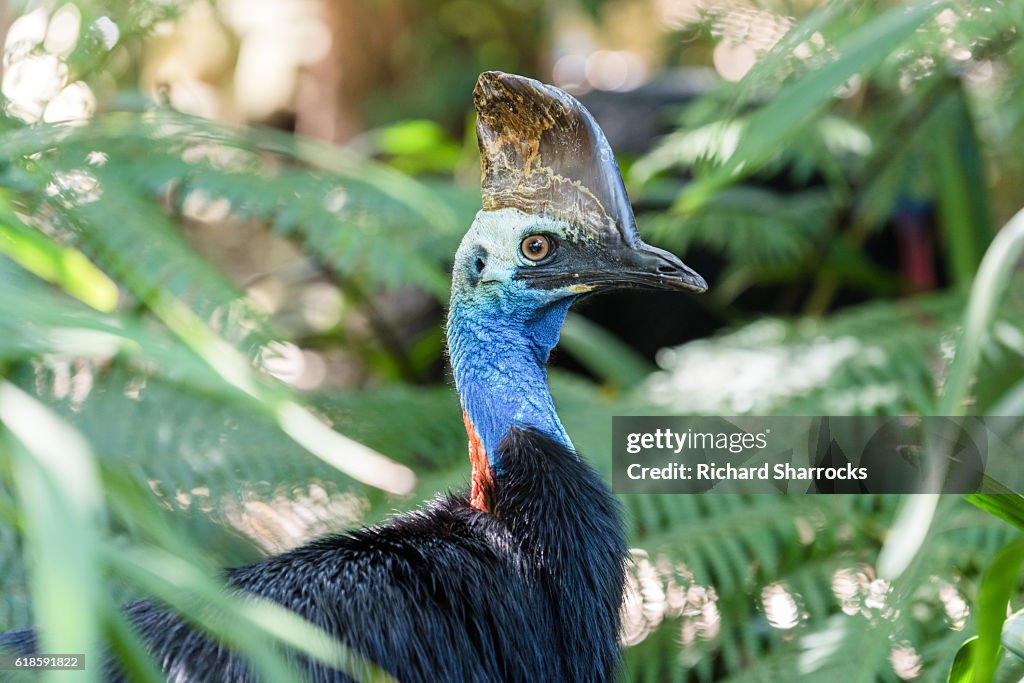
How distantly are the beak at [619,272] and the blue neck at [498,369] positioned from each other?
0.04 metres

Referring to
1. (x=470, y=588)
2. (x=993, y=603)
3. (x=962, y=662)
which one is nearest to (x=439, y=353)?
(x=470, y=588)

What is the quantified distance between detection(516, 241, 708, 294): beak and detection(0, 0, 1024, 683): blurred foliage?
8 centimetres

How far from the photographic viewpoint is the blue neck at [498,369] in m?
1.14

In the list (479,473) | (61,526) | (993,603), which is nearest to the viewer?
(61,526)

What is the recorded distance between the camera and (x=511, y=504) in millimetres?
1084

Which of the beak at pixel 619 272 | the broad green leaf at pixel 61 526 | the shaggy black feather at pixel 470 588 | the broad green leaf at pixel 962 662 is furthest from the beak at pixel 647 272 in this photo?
the broad green leaf at pixel 61 526

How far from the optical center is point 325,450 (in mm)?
722

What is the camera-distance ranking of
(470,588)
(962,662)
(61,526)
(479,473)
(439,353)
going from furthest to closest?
(439,353)
(479,473)
(470,588)
(962,662)
(61,526)

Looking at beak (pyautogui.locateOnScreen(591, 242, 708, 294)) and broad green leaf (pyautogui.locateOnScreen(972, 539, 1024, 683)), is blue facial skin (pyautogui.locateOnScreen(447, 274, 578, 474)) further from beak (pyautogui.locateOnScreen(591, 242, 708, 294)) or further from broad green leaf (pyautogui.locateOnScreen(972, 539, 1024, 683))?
broad green leaf (pyautogui.locateOnScreen(972, 539, 1024, 683))

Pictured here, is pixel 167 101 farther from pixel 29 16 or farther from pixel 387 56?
pixel 387 56

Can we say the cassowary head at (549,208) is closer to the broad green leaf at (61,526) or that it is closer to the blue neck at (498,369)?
the blue neck at (498,369)

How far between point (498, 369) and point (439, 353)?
5.21 feet

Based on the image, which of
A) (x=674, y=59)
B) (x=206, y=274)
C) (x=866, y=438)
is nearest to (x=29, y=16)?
(x=206, y=274)

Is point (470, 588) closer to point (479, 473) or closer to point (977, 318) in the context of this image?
point (479, 473)
